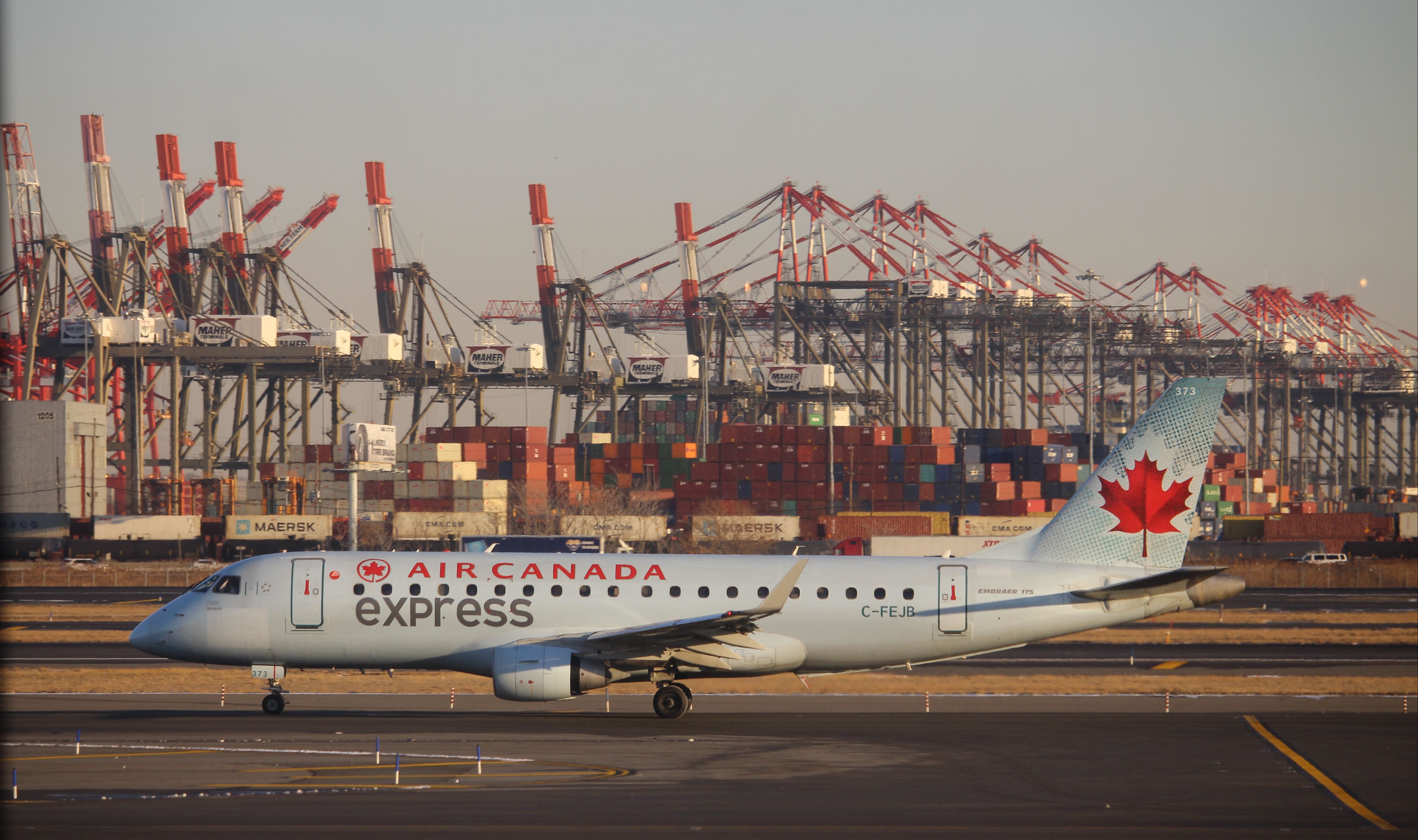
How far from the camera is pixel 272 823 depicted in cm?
1694

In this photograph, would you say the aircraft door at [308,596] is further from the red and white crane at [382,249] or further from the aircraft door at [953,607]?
the red and white crane at [382,249]

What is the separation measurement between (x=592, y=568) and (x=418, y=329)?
136491mm

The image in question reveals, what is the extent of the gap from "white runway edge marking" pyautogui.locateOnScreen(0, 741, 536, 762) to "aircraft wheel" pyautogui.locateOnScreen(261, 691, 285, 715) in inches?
138

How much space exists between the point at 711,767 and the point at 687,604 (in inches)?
232

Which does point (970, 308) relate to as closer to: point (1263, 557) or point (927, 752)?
point (1263, 557)

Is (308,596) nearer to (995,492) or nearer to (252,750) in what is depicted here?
(252,750)

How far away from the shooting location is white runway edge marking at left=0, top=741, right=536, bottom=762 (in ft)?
71.6

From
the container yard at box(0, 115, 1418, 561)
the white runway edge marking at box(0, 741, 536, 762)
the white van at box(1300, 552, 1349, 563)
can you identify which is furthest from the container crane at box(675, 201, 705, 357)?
the white runway edge marking at box(0, 741, 536, 762)

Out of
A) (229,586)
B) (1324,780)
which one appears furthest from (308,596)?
(1324,780)

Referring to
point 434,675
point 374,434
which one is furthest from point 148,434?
point 434,675

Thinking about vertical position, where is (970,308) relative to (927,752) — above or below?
above

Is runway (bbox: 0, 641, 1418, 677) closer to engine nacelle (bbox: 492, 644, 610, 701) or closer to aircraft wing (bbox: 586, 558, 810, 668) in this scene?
aircraft wing (bbox: 586, 558, 810, 668)

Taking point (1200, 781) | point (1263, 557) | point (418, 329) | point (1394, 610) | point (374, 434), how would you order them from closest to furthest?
point (1200, 781) → point (1394, 610) → point (374, 434) → point (1263, 557) → point (418, 329)

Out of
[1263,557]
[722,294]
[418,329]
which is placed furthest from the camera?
[722,294]
